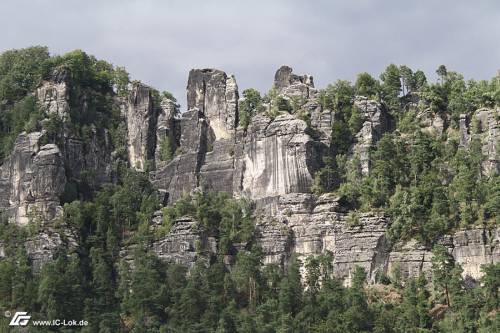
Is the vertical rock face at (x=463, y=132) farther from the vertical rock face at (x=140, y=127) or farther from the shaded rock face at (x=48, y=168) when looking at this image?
the shaded rock face at (x=48, y=168)

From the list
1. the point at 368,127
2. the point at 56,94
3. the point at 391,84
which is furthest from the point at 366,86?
the point at 56,94

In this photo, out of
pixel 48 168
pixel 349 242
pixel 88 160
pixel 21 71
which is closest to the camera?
pixel 349 242

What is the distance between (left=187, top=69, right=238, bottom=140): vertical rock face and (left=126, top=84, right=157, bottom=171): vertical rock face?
369 cm

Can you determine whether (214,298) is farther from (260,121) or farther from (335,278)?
(260,121)

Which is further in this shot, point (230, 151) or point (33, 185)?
point (230, 151)

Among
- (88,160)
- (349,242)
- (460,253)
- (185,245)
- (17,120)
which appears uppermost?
(17,120)

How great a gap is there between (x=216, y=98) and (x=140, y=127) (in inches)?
284

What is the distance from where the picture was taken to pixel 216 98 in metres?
100

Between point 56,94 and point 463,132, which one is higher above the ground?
point 56,94

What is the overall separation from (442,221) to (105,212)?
26.0 metres

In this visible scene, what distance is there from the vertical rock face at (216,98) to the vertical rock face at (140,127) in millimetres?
3692

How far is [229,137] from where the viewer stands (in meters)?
98.5

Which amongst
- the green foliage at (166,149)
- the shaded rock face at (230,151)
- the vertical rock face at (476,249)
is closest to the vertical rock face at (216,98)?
the shaded rock face at (230,151)

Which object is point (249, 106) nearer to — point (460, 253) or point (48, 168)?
point (48, 168)
